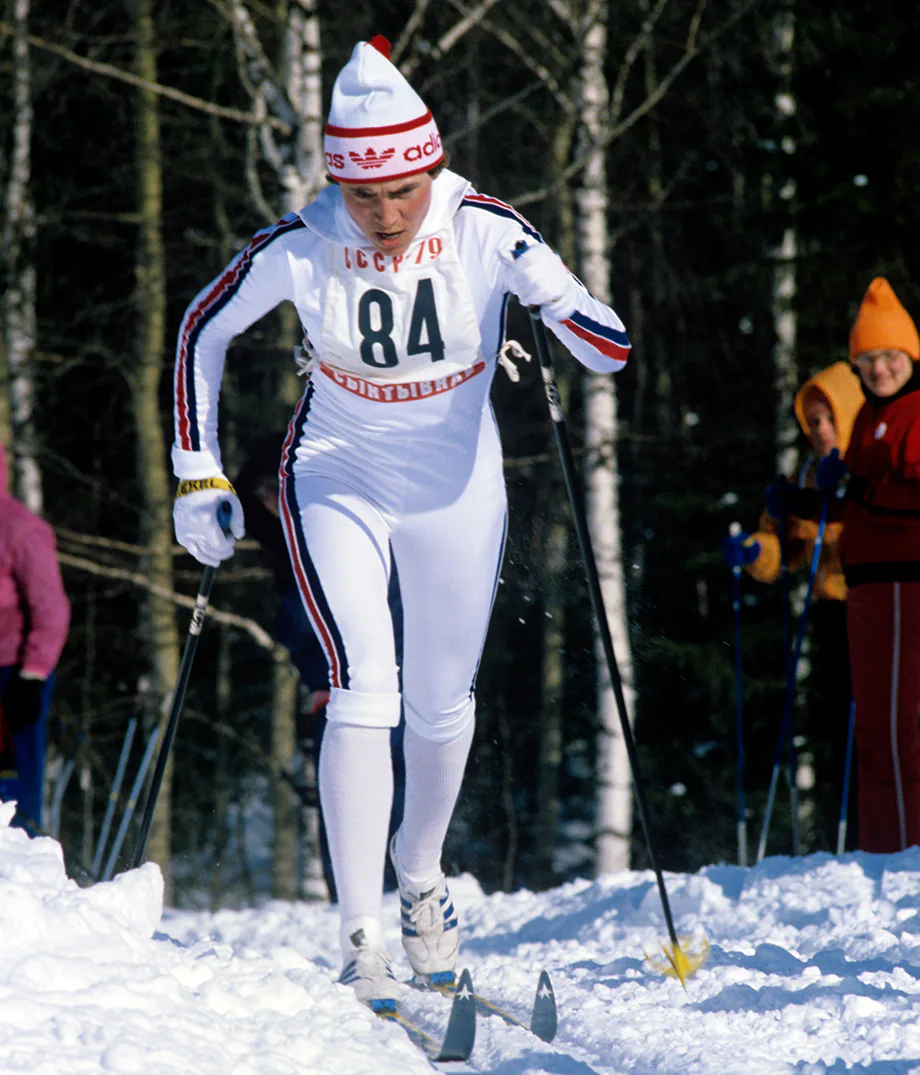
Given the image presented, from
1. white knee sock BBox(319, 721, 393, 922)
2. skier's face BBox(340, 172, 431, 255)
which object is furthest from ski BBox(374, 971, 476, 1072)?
skier's face BBox(340, 172, 431, 255)

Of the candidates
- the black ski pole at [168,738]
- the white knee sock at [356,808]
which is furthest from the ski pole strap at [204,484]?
the white knee sock at [356,808]

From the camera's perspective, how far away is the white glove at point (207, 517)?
3783mm

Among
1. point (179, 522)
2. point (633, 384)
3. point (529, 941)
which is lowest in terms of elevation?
point (529, 941)

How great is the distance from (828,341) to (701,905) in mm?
6840

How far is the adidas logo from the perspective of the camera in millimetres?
3539

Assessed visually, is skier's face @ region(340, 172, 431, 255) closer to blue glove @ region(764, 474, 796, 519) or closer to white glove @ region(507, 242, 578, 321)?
white glove @ region(507, 242, 578, 321)

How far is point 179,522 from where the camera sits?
382 cm

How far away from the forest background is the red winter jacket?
3664mm

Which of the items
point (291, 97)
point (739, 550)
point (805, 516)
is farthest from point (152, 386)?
point (805, 516)

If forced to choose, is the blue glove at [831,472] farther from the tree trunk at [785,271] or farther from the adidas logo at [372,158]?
the tree trunk at [785,271]

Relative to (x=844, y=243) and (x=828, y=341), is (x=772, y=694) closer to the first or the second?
(x=828, y=341)

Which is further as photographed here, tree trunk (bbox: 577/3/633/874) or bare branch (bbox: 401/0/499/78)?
tree trunk (bbox: 577/3/633/874)

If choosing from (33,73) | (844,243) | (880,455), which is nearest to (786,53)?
(844,243)

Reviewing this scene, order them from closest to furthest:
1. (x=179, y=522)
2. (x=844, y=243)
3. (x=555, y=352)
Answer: (x=179, y=522) < (x=844, y=243) < (x=555, y=352)
